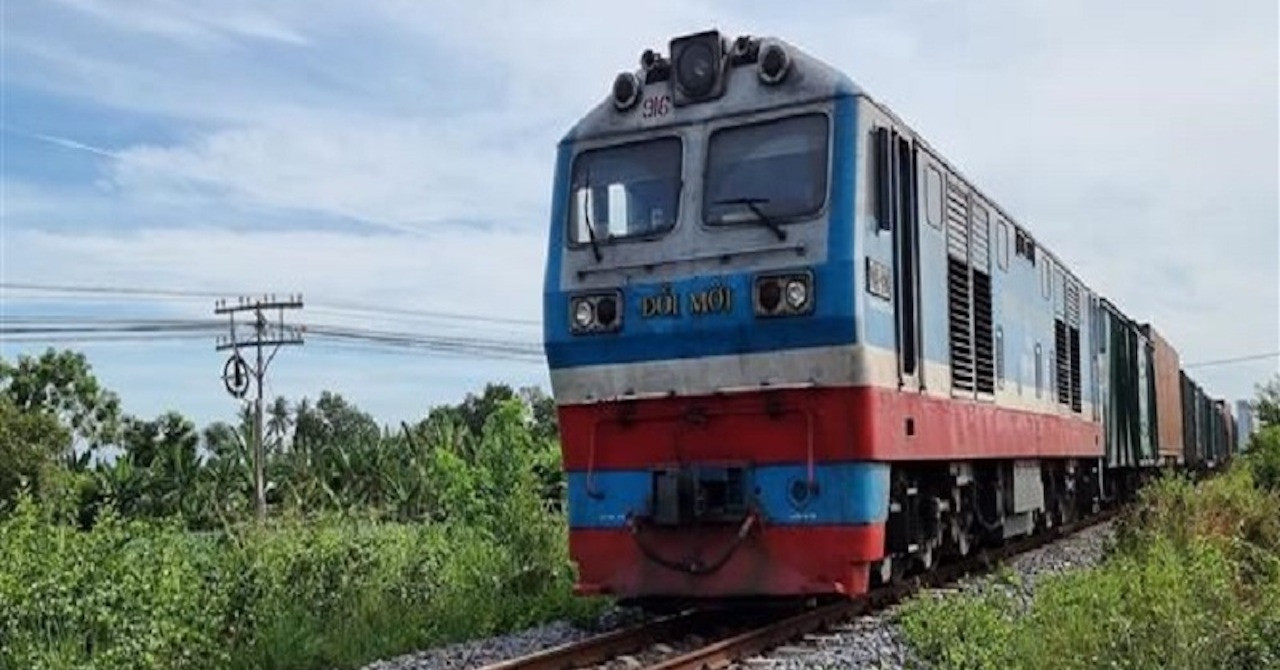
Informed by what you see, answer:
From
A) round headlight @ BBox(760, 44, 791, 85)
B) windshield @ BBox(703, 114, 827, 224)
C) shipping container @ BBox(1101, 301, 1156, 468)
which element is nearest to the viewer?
windshield @ BBox(703, 114, 827, 224)

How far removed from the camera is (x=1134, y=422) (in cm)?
2303

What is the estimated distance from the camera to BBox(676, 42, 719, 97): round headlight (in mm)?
9352

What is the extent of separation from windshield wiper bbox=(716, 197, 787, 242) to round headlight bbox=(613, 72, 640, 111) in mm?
1073

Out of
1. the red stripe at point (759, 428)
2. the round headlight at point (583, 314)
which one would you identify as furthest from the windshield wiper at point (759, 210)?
the round headlight at point (583, 314)

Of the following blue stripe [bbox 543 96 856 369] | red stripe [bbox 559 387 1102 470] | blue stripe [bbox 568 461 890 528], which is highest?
blue stripe [bbox 543 96 856 369]

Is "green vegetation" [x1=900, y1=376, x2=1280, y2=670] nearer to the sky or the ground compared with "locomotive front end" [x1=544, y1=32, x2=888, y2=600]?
nearer to the ground

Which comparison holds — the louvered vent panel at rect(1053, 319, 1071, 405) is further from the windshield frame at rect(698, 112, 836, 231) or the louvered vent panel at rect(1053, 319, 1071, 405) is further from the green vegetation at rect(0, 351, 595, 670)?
the windshield frame at rect(698, 112, 836, 231)

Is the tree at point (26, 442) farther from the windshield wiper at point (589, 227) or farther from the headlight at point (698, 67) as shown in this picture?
the headlight at point (698, 67)

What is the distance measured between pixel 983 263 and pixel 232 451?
108 feet

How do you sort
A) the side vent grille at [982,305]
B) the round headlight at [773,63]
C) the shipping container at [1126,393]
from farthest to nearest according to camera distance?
1. the shipping container at [1126,393]
2. the side vent grille at [982,305]
3. the round headlight at [773,63]

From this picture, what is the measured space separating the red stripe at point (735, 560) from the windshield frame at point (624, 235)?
1983 millimetres

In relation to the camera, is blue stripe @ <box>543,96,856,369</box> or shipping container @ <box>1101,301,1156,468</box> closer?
blue stripe @ <box>543,96,856,369</box>

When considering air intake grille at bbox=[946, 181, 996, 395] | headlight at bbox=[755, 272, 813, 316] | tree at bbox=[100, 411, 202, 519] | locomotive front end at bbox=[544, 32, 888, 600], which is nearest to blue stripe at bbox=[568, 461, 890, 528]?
locomotive front end at bbox=[544, 32, 888, 600]

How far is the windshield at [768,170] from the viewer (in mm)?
8844
